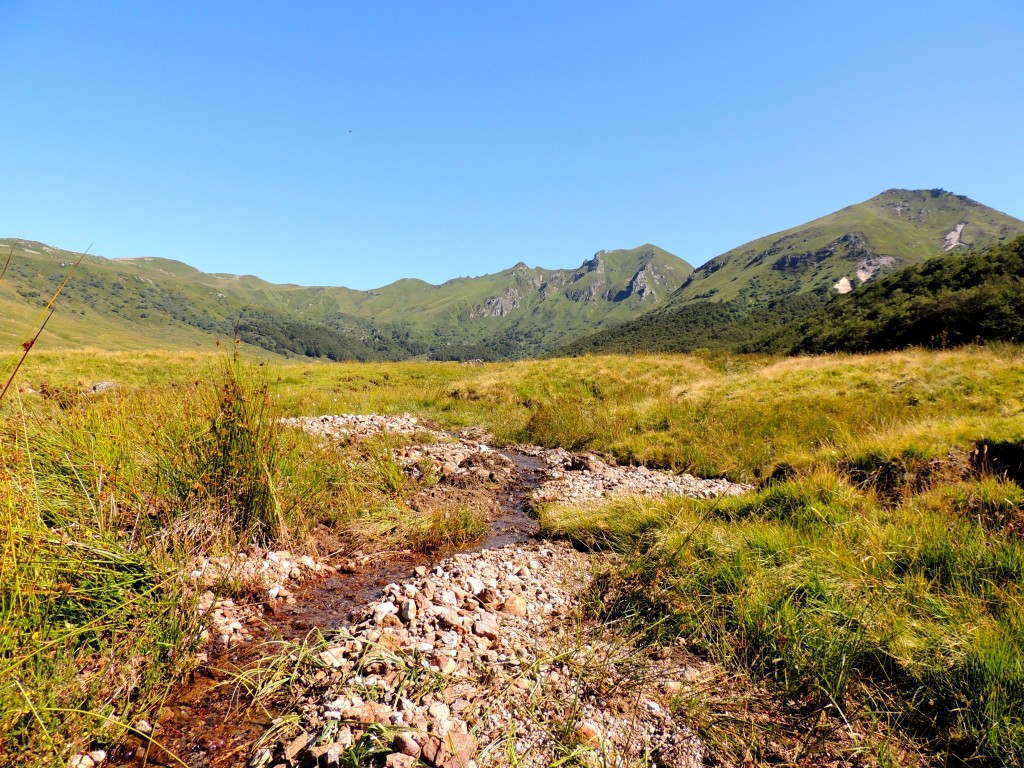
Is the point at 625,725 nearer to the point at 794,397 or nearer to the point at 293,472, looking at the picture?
the point at 293,472

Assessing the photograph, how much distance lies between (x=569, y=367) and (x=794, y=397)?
451 inches

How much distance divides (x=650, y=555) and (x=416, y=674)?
292 centimetres

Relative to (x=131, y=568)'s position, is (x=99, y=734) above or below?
below

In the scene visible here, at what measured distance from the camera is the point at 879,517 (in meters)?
5.41

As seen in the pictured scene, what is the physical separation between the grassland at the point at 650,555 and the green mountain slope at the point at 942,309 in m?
22.7

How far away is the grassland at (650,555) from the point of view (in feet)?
9.33

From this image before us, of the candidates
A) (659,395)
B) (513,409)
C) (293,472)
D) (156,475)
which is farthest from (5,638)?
(659,395)

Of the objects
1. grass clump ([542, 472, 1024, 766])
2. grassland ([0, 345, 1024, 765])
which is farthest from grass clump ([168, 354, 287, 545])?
grass clump ([542, 472, 1024, 766])

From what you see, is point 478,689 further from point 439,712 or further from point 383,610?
point 383,610

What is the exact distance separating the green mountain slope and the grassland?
22.7 metres

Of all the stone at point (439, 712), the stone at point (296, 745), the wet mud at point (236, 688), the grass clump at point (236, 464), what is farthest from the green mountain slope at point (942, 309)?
the stone at point (296, 745)

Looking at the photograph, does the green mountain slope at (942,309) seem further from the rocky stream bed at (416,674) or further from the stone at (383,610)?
the stone at (383,610)

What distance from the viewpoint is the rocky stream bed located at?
108 inches

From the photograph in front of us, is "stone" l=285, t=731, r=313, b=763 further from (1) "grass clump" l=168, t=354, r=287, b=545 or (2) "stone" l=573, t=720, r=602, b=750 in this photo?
(1) "grass clump" l=168, t=354, r=287, b=545
